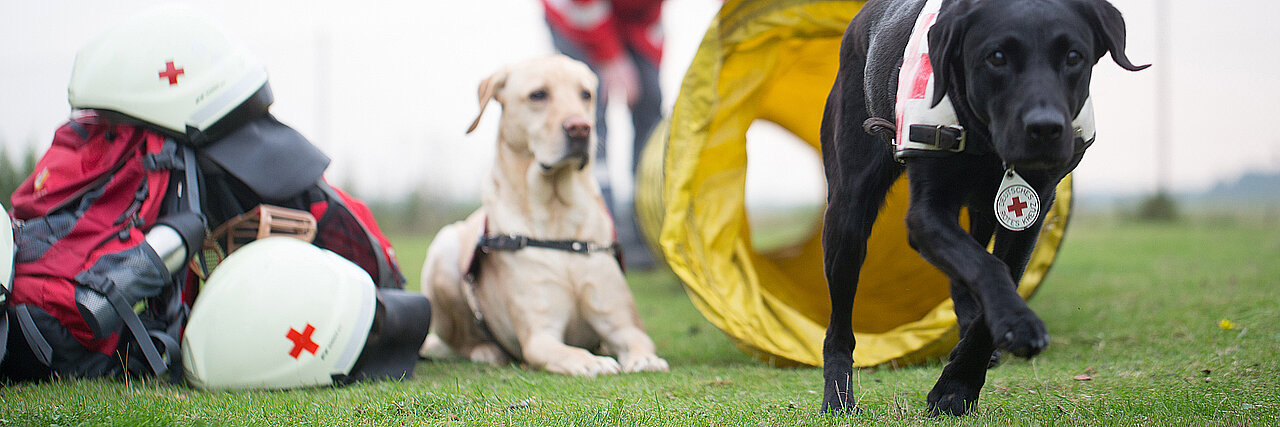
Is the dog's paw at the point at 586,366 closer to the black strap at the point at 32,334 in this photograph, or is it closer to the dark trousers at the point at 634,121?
the black strap at the point at 32,334

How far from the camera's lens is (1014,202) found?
1.64m

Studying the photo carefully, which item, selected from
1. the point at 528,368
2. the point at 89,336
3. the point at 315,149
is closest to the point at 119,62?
the point at 315,149

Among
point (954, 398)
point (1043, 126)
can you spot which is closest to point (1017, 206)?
point (1043, 126)

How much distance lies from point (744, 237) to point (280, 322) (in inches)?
70.8

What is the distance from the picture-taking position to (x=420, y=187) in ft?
32.5

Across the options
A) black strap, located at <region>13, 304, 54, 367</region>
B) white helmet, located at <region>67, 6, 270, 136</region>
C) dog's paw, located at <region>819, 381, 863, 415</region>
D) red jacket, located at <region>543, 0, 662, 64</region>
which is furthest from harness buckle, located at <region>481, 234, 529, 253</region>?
red jacket, located at <region>543, 0, 662, 64</region>

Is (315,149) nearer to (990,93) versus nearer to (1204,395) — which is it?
(990,93)

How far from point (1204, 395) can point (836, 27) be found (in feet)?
4.90

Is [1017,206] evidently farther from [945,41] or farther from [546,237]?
[546,237]

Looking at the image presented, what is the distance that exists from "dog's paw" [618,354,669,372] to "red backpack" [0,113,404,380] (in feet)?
3.70

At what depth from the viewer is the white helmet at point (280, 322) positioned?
2389 mm

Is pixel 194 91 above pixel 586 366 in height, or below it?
above

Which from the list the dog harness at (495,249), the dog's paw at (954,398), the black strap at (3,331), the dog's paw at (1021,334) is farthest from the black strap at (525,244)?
the dog's paw at (1021,334)

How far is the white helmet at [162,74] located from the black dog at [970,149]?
67.4 inches
